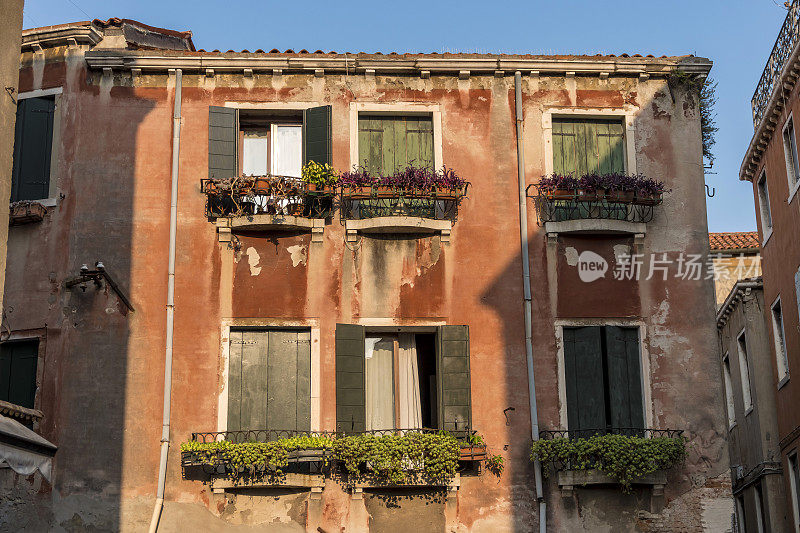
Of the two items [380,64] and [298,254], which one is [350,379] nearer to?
[298,254]

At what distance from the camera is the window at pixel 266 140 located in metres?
17.6

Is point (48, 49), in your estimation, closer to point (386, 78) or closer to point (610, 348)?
point (386, 78)

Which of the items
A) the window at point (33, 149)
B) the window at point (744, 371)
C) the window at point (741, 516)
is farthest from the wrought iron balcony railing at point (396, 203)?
the window at point (741, 516)

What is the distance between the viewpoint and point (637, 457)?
15891mm

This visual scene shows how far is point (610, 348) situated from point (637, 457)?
187cm

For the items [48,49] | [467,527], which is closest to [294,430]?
[467,527]

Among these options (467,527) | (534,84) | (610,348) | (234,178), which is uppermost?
(534,84)

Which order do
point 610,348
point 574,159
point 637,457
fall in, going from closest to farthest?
point 637,457 < point 610,348 < point 574,159

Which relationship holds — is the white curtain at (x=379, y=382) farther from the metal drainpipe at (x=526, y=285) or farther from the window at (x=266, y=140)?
the window at (x=266, y=140)

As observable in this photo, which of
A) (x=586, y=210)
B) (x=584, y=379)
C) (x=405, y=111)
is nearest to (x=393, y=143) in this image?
(x=405, y=111)

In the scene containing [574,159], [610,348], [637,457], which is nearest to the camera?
[637,457]

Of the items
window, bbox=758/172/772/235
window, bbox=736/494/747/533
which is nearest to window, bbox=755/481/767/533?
window, bbox=736/494/747/533

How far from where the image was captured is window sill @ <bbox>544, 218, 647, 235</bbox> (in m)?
17.2

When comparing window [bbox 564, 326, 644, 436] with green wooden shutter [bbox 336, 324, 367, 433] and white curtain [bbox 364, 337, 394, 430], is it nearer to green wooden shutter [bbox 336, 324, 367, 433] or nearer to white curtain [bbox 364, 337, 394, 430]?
white curtain [bbox 364, 337, 394, 430]
